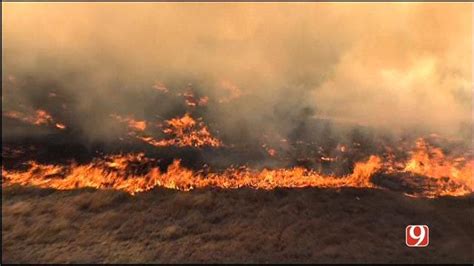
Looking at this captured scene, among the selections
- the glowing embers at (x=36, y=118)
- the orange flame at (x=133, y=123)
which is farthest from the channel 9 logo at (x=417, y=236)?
the glowing embers at (x=36, y=118)

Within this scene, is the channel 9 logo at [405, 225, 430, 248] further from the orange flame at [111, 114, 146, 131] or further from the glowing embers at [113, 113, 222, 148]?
the orange flame at [111, 114, 146, 131]

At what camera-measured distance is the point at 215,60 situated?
54.4ft

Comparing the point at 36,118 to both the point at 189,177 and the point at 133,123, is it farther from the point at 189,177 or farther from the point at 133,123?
the point at 189,177

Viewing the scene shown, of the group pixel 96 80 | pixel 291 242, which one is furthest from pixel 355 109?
pixel 96 80

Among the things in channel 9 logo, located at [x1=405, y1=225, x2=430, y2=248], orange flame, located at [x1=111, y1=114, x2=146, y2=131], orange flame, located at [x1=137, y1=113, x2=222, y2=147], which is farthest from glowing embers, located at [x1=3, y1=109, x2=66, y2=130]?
channel 9 logo, located at [x1=405, y1=225, x2=430, y2=248]

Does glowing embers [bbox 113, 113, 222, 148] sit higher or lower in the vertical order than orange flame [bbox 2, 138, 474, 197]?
higher

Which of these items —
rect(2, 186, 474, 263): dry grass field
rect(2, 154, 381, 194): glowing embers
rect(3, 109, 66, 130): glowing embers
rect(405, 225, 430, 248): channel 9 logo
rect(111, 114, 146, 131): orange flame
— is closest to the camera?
rect(2, 186, 474, 263): dry grass field

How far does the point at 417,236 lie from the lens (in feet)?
30.6

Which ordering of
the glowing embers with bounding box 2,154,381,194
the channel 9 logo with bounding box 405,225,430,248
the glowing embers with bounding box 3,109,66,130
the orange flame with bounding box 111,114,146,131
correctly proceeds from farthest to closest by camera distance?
the orange flame with bounding box 111,114,146,131, the glowing embers with bounding box 3,109,66,130, the glowing embers with bounding box 2,154,381,194, the channel 9 logo with bounding box 405,225,430,248

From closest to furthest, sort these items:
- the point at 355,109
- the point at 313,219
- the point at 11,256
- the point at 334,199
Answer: the point at 11,256 → the point at 313,219 → the point at 334,199 → the point at 355,109

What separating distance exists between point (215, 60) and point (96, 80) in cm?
483

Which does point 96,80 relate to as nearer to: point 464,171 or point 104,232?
point 104,232

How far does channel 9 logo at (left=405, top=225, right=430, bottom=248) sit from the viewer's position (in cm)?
908

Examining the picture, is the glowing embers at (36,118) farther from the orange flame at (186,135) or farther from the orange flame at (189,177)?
the orange flame at (186,135)
